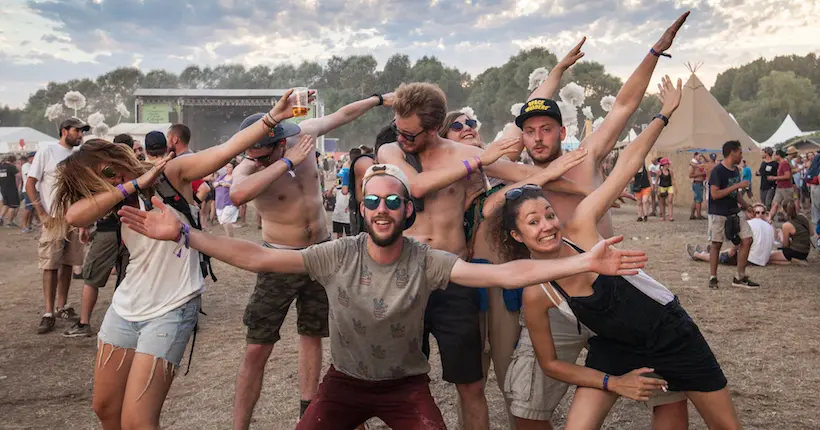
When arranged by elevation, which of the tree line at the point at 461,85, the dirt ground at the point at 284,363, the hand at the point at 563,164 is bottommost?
the dirt ground at the point at 284,363

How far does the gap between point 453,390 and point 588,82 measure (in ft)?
255

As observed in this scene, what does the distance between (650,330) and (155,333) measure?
8.27 feet

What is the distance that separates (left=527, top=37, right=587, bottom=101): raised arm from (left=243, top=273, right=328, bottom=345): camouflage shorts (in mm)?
2101

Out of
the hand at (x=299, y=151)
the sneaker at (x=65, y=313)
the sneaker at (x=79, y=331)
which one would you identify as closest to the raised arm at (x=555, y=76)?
the hand at (x=299, y=151)

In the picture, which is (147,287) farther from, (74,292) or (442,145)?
(74,292)

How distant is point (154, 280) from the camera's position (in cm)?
343

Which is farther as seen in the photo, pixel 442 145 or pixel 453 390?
pixel 453 390

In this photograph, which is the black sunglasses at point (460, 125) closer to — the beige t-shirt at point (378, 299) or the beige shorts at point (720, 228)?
the beige t-shirt at point (378, 299)

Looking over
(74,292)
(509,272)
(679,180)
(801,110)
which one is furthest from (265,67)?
(509,272)

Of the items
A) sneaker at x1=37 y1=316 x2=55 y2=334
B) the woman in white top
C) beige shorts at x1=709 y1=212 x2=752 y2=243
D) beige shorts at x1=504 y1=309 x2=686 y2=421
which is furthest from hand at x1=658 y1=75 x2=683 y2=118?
sneaker at x1=37 y1=316 x2=55 y2=334

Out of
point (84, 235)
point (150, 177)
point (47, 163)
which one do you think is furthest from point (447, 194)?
point (47, 163)

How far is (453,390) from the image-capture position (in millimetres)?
5344

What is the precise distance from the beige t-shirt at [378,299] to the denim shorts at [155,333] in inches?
32.1

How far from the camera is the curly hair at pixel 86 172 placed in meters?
3.29
